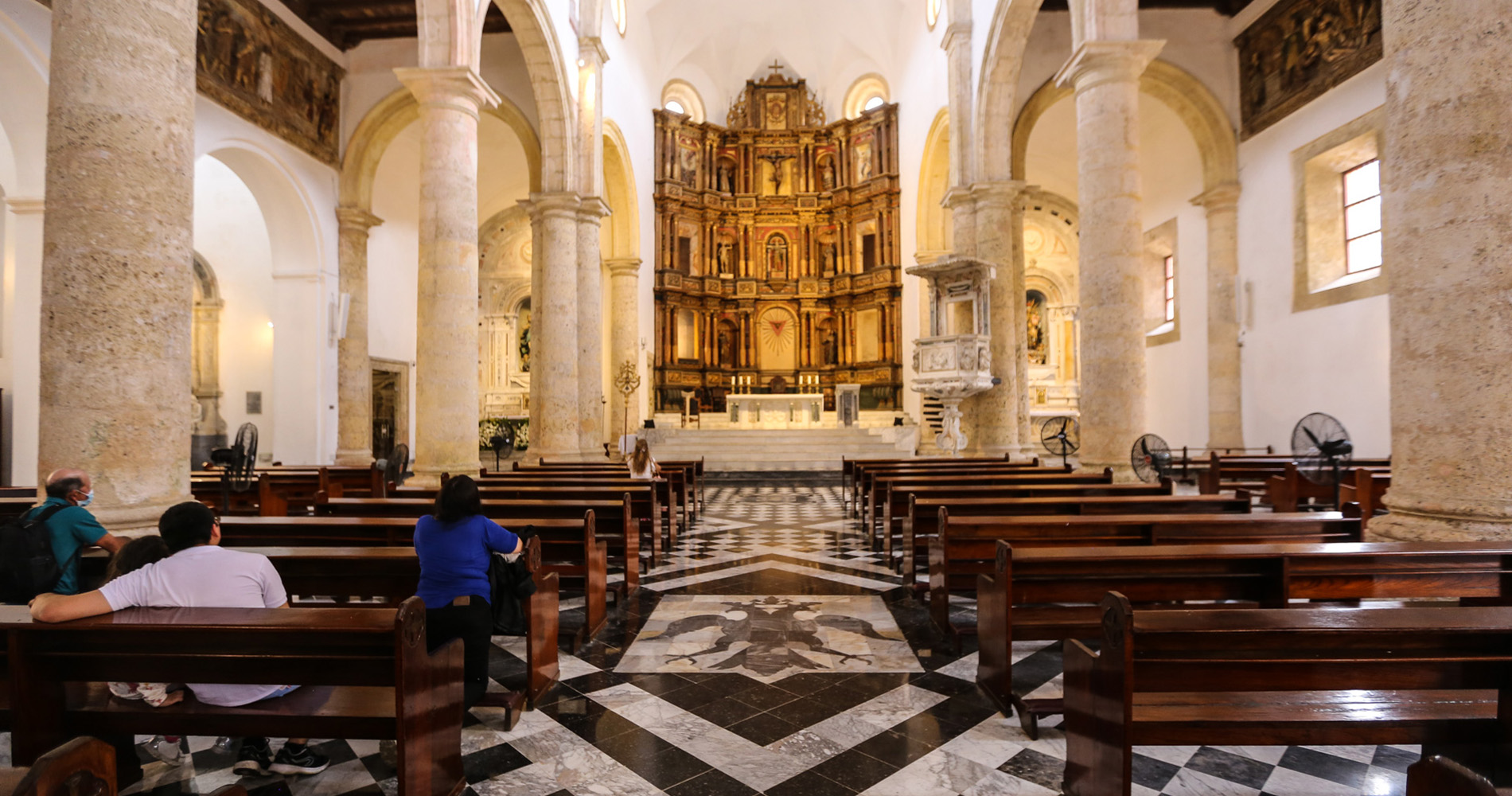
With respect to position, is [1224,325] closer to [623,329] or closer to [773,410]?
[773,410]

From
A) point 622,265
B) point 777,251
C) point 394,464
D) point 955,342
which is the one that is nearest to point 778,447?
point 955,342

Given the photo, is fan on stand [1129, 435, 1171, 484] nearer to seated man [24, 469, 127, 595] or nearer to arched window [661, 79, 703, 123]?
seated man [24, 469, 127, 595]

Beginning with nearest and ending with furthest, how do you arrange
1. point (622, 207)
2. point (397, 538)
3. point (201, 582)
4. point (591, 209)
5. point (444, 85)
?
point (201, 582) < point (397, 538) < point (444, 85) < point (591, 209) < point (622, 207)

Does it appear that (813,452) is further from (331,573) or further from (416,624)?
(416,624)

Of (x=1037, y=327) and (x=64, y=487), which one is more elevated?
(x=1037, y=327)

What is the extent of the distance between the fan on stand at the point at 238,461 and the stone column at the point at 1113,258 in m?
8.58

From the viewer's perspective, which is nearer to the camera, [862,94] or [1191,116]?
[1191,116]

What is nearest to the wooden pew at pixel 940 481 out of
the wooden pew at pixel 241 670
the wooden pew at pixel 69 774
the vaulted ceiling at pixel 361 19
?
Result: the wooden pew at pixel 241 670

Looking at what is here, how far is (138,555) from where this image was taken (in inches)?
108

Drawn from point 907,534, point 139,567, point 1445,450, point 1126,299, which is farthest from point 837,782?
point 1126,299

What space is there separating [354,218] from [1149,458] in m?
15.4

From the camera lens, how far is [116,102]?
171 inches

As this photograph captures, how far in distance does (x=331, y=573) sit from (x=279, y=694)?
1.22 metres

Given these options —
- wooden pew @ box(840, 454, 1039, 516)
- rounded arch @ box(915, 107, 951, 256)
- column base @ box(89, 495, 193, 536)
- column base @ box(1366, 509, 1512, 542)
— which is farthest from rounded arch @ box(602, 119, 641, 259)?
column base @ box(1366, 509, 1512, 542)
